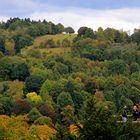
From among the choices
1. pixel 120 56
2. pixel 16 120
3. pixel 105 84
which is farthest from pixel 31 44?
pixel 16 120

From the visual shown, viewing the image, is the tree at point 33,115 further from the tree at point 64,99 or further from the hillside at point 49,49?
the hillside at point 49,49

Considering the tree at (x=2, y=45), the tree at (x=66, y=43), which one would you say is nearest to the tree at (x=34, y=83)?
the tree at (x=66, y=43)

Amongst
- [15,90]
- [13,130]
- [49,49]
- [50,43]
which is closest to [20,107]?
[15,90]

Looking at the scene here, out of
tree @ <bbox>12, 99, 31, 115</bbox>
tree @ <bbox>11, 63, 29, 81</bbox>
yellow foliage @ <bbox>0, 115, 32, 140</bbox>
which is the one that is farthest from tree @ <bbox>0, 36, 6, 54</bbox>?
yellow foliage @ <bbox>0, 115, 32, 140</bbox>

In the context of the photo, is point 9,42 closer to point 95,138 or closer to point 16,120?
point 16,120

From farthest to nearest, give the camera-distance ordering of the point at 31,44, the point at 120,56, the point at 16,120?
the point at 31,44 → the point at 120,56 → the point at 16,120

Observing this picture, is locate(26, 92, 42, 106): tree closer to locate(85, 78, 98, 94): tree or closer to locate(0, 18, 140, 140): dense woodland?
locate(0, 18, 140, 140): dense woodland

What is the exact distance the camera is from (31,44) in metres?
188

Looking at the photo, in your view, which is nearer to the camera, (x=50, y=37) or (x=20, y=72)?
(x=20, y=72)

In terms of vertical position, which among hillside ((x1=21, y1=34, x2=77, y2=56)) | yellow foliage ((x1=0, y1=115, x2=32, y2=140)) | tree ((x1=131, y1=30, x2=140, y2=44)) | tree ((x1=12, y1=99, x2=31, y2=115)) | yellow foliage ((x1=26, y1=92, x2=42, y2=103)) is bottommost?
yellow foliage ((x1=26, y1=92, x2=42, y2=103))

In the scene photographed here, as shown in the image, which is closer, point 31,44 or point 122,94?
point 122,94

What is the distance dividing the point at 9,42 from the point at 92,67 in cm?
4317

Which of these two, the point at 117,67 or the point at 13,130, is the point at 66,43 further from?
the point at 13,130

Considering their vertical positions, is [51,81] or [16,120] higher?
[16,120]
